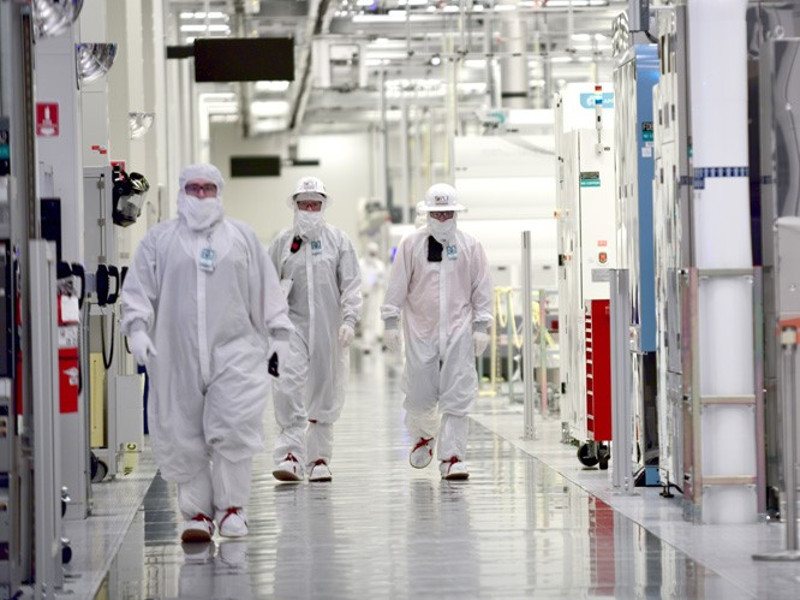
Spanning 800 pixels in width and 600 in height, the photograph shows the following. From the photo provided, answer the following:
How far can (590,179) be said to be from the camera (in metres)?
12.1

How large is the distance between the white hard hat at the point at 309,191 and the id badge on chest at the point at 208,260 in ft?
8.44

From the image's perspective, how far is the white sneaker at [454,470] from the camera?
1084 cm

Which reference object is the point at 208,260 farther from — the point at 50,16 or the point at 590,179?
the point at 590,179

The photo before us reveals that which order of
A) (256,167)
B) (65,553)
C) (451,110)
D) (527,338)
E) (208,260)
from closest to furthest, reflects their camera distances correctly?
(65,553), (208,260), (527,338), (451,110), (256,167)

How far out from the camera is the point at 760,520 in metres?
8.60

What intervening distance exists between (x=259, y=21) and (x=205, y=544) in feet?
53.5

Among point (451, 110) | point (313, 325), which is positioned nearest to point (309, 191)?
point (313, 325)

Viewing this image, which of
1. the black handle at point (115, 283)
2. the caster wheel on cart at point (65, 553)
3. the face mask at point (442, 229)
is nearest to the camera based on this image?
the caster wheel on cart at point (65, 553)

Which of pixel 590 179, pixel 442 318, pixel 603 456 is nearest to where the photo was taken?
pixel 442 318

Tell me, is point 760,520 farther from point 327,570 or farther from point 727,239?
point 327,570

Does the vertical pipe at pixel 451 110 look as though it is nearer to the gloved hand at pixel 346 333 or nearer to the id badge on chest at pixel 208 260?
the gloved hand at pixel 346 333

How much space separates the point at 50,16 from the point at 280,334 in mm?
1911

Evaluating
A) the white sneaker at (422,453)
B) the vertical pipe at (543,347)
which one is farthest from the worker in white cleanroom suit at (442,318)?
the vertical pipe at (543,347)

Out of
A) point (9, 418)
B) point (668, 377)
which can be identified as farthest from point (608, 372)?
point (9, 418)
